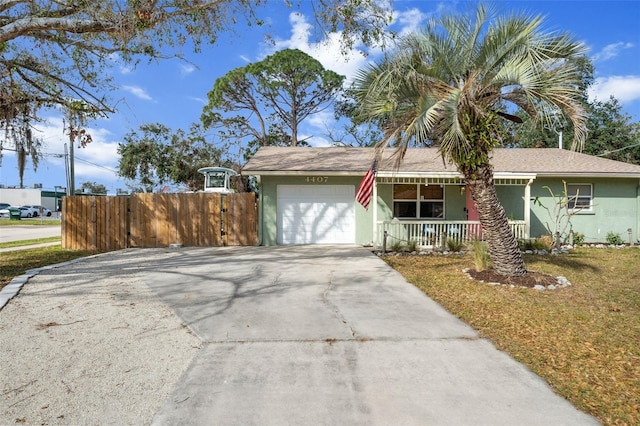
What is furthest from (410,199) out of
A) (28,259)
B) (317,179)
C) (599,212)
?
(28,259)

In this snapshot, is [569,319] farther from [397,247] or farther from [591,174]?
[591,174]

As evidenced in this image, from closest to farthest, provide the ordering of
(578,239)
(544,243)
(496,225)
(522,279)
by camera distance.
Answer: (522,279)
(496,225)
(544,243)
(578,239)

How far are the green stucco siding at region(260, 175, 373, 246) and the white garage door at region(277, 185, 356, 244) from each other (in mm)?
148

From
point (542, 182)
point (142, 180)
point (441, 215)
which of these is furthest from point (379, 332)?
point (142, 180)

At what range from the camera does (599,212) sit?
13.5m

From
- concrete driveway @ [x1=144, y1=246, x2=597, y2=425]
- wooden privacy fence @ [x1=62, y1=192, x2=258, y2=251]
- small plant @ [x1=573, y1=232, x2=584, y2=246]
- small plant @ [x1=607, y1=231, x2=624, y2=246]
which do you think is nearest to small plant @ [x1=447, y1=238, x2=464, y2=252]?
small plant @ [x1=573, y1=232, x2=584, y2=246]

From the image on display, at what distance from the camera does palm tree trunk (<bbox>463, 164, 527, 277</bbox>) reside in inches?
293

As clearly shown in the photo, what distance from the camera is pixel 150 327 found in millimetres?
4652

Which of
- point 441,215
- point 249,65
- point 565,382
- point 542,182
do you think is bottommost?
point 565,382

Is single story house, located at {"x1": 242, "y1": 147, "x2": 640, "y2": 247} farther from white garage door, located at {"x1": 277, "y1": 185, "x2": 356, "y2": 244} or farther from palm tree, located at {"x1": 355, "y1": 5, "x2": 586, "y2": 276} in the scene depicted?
palm tree, located at {"x1": 355, "y1": 5, "x2": 586, "y2": 276}

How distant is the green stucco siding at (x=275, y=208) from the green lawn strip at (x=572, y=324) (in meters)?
4.06

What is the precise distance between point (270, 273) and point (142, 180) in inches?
923

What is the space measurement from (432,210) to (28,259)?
1253 cm

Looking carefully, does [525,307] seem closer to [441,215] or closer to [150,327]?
[150,327]
